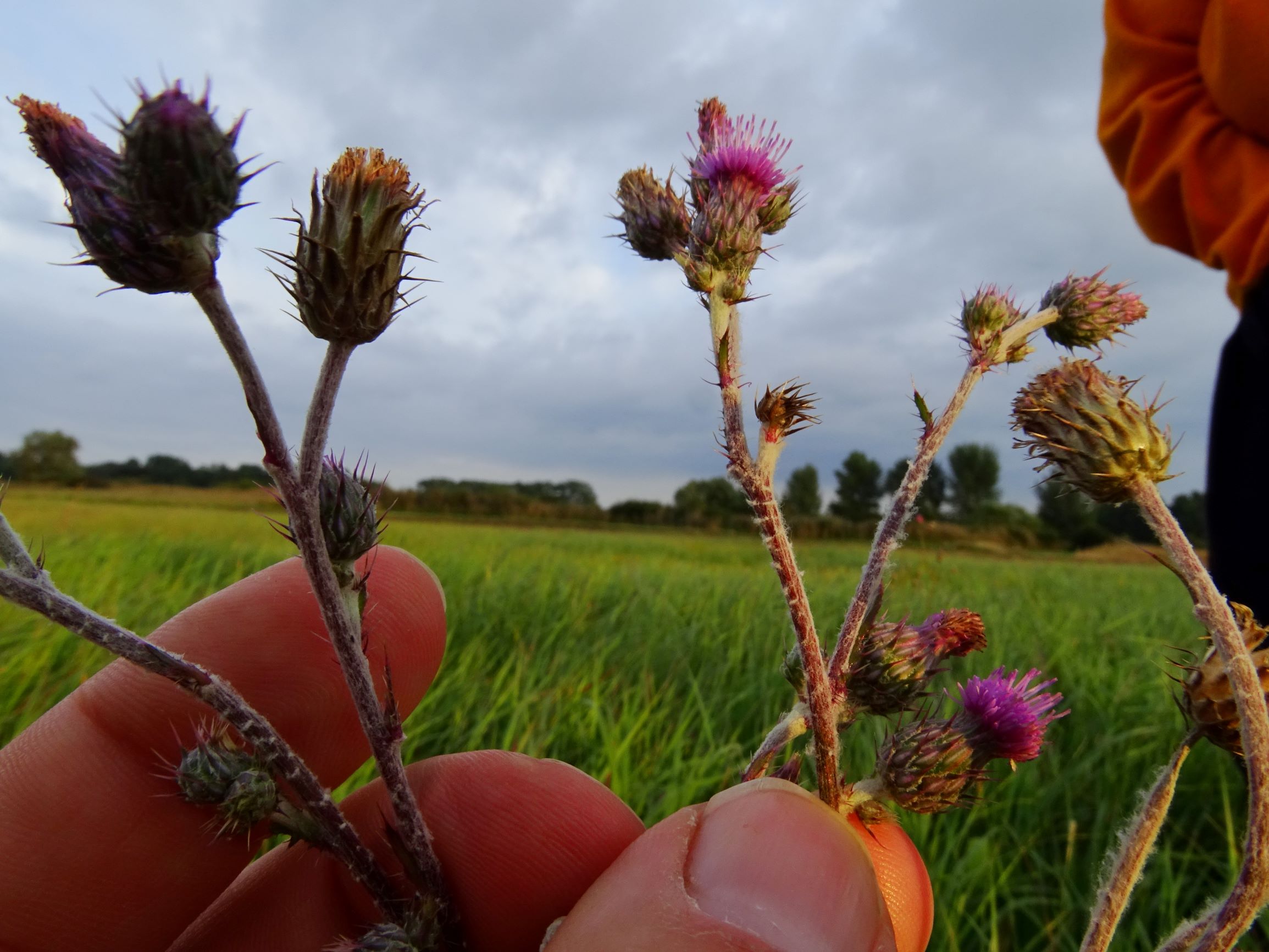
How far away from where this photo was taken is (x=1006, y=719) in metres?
1.37

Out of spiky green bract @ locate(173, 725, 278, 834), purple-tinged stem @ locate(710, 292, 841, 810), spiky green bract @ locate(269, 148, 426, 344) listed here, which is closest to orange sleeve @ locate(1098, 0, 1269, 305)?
purple-tinged stem @ locate(710, 292, 841, 810)

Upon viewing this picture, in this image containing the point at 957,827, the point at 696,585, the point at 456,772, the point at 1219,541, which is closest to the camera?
the point at 456,772

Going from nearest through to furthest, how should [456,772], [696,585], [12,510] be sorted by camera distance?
[456,772] < [696,585] < [12,510]

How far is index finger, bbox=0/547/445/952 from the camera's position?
1.84 m

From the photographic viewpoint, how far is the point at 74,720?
1974mm

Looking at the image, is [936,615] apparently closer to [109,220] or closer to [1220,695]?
[1220,695]

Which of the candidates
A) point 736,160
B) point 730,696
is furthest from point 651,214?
point 730,696

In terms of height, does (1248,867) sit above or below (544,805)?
above

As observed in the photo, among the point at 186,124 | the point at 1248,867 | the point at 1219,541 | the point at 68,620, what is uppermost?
the point at 186,124

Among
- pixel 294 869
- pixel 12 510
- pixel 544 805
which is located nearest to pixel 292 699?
pixel 294 869

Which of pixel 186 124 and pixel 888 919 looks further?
pixel 888 919

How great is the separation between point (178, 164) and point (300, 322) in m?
0.21

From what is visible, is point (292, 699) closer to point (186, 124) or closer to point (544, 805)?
point (544, 805)

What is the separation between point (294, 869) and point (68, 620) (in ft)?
5.05
